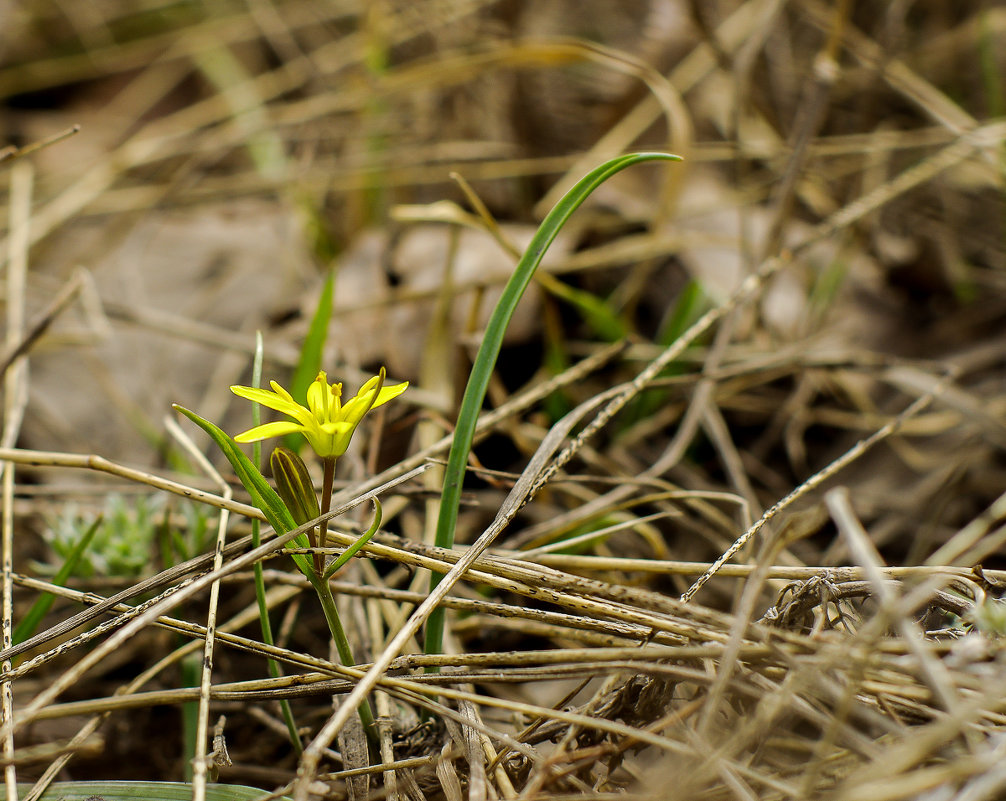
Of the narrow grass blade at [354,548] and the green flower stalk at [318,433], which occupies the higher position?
the green flower stalk at [318,433]

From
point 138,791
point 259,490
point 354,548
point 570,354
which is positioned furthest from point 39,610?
point 570,354

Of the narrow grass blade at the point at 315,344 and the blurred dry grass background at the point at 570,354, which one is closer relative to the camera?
the blurred dry grass background at the point at 570,354

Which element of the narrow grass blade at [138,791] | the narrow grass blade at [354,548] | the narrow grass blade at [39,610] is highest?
the narrow grass blade at [39,610]

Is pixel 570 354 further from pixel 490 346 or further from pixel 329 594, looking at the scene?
pixel 329 594

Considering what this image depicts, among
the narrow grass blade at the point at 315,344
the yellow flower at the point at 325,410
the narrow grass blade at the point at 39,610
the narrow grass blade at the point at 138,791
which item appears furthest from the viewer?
the narrow grass blade at the point at 315,344

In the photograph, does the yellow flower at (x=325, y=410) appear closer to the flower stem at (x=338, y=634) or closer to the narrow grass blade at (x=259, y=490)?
the narrow grass blade at (x=259, y=490)

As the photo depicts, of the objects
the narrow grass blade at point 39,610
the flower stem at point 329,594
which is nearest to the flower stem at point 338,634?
the flower stem at point 329,594

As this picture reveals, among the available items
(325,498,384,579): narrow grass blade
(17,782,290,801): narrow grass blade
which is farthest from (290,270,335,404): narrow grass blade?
(17,782,290,801): narrow grass blade

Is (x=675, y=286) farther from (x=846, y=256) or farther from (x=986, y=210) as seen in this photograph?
(x=986, y=210)
